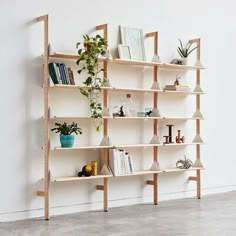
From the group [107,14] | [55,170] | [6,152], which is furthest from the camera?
[107,14]

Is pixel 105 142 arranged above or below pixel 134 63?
below

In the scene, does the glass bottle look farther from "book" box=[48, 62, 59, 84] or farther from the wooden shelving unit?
"book" box=[48, 62, 59, 84]

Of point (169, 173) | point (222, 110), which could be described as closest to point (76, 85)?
point (169, 173)

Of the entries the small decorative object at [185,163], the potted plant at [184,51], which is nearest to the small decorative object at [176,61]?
the potted plant at [184,51]

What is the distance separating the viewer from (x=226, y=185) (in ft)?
26.6

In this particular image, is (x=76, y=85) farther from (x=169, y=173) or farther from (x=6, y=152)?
(x=169, y=173)

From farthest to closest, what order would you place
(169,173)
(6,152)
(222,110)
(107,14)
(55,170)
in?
1. (222,110)
2. (169,173)
3. (107,14)
4. (55,170)
5. (6,152)

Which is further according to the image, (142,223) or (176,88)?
(176,88)

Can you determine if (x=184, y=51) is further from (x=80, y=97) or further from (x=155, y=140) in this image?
(x=80, y=97)

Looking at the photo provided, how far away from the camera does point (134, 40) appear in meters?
6.85

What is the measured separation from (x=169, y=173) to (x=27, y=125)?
7.42ft

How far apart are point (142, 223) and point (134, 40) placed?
2380 mm

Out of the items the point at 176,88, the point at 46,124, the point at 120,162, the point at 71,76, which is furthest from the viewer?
the point at 176,88

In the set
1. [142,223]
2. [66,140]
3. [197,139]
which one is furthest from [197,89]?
[142,223]
